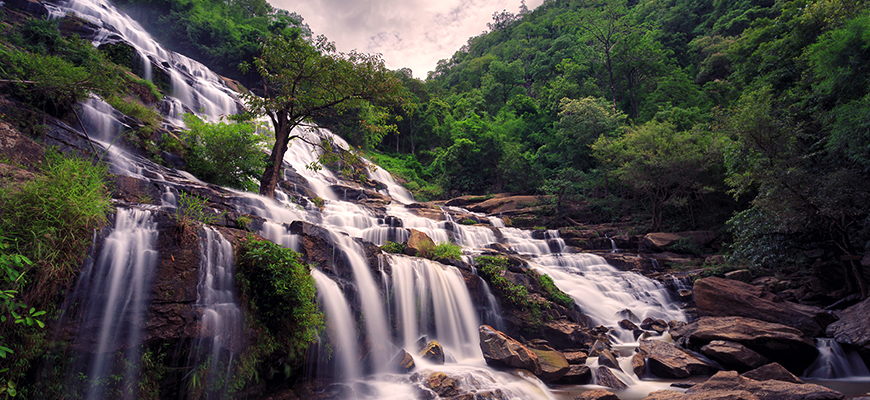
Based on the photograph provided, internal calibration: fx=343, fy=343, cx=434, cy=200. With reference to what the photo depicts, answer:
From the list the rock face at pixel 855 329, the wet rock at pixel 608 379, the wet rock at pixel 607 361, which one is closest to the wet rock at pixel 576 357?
the wet rock at pixel 607 361

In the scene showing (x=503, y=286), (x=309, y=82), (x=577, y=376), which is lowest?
(x=577, y=376)

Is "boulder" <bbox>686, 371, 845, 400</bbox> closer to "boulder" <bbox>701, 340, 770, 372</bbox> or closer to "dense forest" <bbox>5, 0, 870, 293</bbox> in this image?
"boulder" <bbox>701, 340, 770, 372</bbox>

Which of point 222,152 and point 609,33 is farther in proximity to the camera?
point 609,33

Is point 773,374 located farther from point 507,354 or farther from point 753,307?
point 507,354

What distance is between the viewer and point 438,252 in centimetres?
1057

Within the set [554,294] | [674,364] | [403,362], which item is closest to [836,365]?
[674,364]

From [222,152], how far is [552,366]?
11.5m

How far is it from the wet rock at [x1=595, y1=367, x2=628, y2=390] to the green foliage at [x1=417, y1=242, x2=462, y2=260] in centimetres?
467

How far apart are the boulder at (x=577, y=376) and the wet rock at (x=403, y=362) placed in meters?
2.96

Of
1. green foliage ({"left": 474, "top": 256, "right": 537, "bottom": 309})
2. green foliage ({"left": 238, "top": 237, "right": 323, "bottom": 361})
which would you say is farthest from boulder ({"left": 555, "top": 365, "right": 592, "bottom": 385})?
green foliage ({"left": 238, "top": 237, "right": 323, "bottom": 361})

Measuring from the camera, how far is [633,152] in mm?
20984

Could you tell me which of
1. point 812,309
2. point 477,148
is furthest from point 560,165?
point 812,309

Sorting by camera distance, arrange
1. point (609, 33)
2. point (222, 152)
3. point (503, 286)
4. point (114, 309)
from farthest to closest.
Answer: point (609, 33) < point (222, 152) < point (503, 286) < point (114, 309)

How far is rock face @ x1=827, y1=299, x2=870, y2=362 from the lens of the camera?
735 cm
